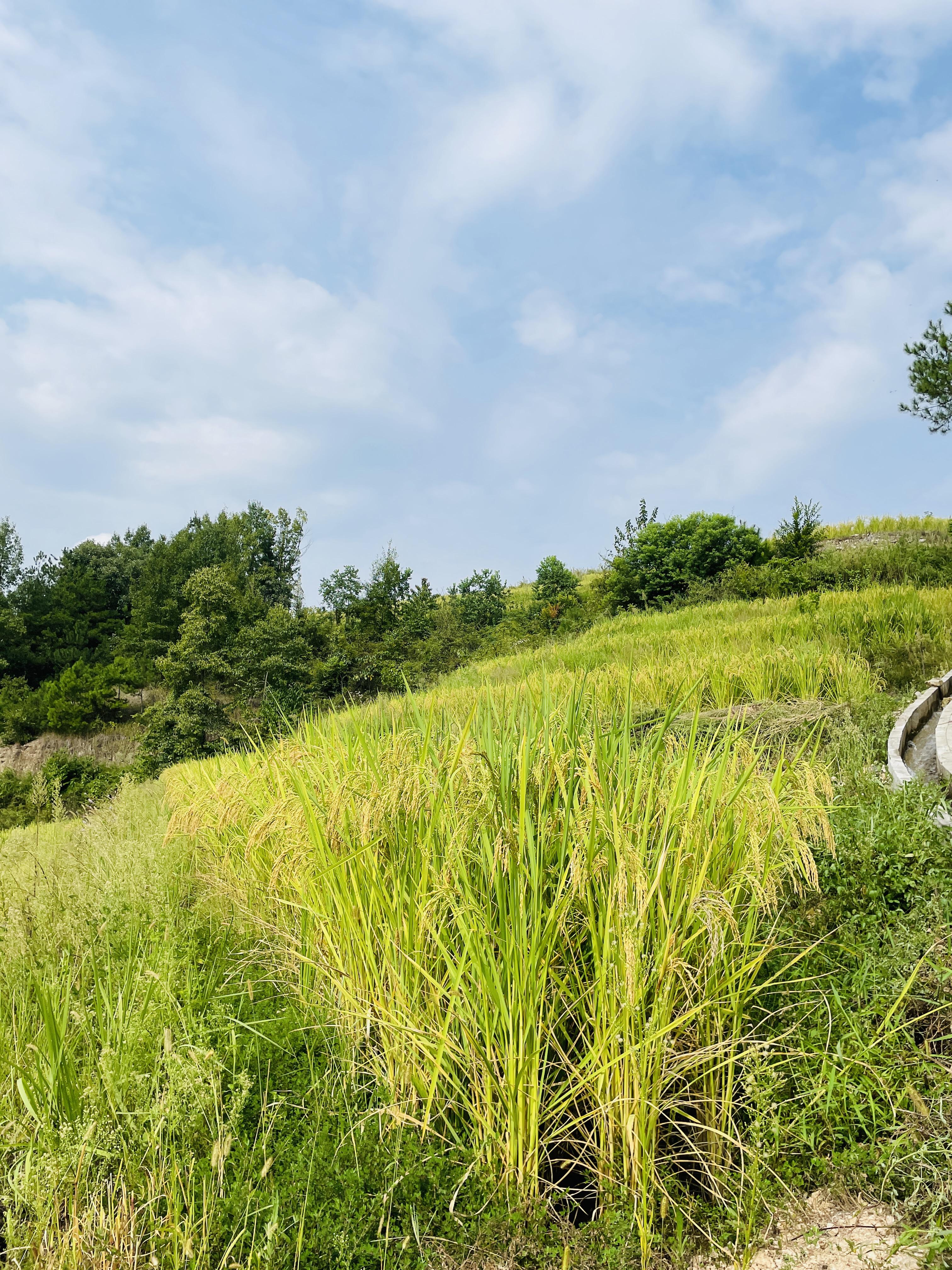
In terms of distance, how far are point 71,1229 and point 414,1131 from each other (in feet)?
3.04

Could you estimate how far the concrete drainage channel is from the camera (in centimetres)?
488

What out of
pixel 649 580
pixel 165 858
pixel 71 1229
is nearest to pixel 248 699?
pixel 649 580

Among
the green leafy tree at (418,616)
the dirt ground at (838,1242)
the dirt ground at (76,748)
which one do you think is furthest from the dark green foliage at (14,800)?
the dirt ground at (838,1242)

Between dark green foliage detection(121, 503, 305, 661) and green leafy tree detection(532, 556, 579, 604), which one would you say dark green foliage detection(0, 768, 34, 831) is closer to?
dark green foliage detection(121, 503, 305, 661)

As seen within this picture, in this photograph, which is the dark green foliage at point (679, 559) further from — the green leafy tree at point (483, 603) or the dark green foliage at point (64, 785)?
the dark green foliage at point (64, 785)

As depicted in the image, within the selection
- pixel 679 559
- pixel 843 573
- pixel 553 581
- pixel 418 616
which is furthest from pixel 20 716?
pixel 843 573

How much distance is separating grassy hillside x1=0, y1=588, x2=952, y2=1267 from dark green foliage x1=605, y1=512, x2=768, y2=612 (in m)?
20.5

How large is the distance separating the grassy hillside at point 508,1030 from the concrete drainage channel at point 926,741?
1948 millimetres

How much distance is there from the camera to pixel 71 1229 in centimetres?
179

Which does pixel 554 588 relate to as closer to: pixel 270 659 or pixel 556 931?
pixel 270 659

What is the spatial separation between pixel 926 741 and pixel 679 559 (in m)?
17.2

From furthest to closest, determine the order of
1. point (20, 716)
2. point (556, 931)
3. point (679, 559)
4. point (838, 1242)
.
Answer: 1. point (20, 716)
2. point (679, 559)
3. point (556, 931)
4. point (838, 1242)

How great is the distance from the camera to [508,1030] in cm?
186

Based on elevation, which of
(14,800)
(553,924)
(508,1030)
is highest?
(553,924)
